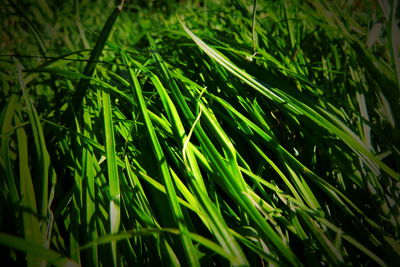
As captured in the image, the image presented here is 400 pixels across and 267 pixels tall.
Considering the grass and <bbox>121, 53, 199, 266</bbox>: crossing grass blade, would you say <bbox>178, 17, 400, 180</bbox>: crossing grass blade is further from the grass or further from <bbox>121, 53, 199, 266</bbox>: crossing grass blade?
<bbox>121, 53, 199, 266</bbox>: crossing grass blade

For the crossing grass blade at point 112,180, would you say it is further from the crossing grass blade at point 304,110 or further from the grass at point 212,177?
the crossing grass blade at point 304,110

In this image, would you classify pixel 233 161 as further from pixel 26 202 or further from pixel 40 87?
pixel 40 87

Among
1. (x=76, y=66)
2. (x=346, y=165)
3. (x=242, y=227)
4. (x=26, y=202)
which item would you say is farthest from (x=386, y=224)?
(x=76, y=66)

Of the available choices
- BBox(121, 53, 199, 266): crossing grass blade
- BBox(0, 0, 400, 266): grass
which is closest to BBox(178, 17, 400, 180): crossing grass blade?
BBox(0, 0, 400, 266): grass

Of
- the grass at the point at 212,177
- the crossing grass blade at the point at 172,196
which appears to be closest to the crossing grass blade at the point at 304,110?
the grass at the point at 212,177

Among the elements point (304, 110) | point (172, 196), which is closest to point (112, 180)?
point (172, 196)

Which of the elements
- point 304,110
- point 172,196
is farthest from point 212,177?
point 304,110

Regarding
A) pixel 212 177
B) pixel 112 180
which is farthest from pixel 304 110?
pixel 112 180

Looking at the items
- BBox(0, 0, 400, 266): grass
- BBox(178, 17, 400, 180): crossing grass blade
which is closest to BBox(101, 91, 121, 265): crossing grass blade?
BBox(0, 0, 400, 266): grass

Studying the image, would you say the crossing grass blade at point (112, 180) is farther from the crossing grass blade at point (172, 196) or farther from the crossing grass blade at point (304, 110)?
the crossing grass blade at point (304, 110)

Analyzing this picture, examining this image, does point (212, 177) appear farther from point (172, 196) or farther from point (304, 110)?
point (304, 110)

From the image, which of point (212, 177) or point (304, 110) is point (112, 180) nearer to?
point (212, 177)
